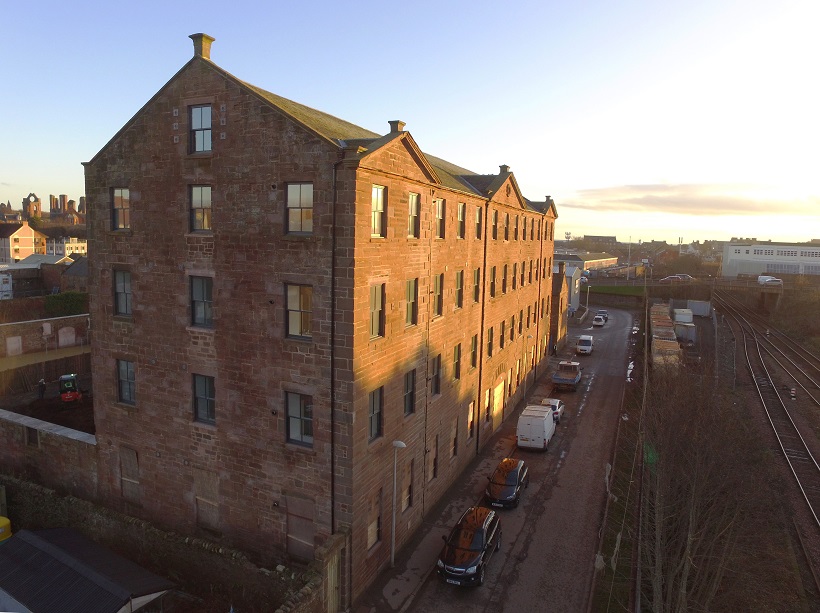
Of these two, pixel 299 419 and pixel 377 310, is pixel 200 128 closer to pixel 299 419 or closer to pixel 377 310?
pixel 377 310

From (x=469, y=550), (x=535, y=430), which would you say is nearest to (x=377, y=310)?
(x=469, y=550)

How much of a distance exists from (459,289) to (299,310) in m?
10.9

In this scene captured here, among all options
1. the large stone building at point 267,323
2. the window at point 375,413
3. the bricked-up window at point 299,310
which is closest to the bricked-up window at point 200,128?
the large stone building at point 267,323

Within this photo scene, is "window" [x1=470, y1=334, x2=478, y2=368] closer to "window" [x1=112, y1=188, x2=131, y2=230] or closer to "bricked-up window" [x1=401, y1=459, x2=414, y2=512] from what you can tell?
"bricked-up window" [x1=401, y1=459, x2=414, y2=512]

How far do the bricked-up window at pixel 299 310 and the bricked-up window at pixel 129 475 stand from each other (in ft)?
31.5

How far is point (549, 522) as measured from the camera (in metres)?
22.8

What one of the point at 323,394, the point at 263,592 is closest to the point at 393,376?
the point at 323,394

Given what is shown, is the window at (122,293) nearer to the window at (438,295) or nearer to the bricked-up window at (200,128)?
the bricked-up window at (200,128)

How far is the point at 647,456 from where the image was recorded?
23391 millimetres

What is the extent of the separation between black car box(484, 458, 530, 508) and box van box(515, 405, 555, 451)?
16.0ft

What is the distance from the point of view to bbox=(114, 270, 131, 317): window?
827 inches

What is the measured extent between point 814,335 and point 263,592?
242 feet

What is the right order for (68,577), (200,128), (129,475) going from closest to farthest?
(68,577)
(200,128)
(129,475)

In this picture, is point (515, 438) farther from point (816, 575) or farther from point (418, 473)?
point (816, 575)
